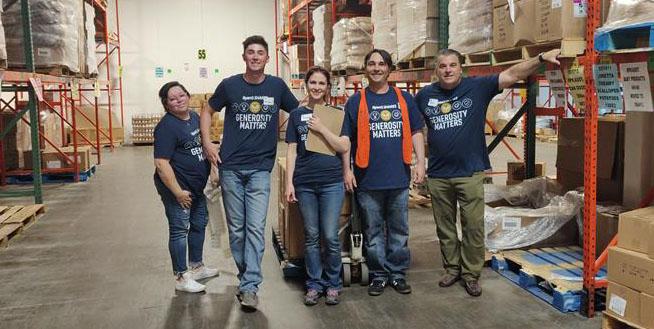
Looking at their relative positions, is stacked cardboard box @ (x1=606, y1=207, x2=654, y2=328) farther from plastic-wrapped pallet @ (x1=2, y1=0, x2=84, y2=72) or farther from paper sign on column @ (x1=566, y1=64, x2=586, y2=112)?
plastic-wrapped pallet @ (x1=2, y1=0, x2=84, y2=72)

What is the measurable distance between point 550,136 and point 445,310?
15.1 metres

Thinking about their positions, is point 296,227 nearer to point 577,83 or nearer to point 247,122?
point 247,122

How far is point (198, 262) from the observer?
5156mm

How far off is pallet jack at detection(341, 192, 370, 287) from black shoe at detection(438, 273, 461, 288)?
0.61m

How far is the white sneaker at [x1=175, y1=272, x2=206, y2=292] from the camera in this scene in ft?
15.9

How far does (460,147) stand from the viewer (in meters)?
4.57

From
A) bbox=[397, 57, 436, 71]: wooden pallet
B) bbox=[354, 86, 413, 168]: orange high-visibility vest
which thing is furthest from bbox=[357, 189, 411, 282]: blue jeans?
bbox=[397, 57, 436, 71]: wooden pallet

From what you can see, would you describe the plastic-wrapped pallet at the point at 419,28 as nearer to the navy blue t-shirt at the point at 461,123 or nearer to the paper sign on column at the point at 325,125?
the navy blue t-shirt at the point at 461,123

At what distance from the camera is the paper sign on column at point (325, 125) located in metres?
4.26

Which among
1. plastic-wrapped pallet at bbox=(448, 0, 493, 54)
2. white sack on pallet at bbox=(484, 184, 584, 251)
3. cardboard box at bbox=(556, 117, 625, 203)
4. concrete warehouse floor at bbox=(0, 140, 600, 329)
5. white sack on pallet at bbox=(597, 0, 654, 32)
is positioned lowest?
concrete warehouse floor at bbox=(0, 140, 600, 329)

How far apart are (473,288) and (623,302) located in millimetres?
1195

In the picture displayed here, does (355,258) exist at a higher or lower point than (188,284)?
higher

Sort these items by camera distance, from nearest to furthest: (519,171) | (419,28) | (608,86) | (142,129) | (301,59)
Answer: (608,86) → (419,28) → (519,171) → (301,59) → (142,129)

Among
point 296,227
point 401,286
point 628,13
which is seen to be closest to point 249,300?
point 296,227
